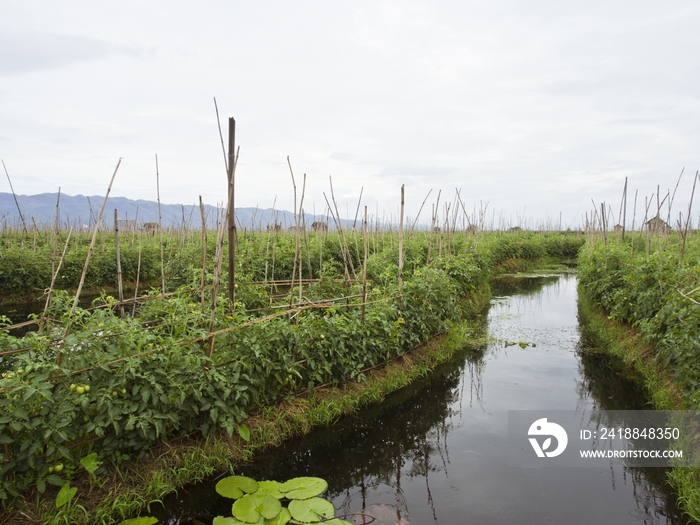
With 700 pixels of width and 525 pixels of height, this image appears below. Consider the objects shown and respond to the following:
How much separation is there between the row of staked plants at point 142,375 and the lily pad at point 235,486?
39cm

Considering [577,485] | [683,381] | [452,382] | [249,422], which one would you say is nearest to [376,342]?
[452,382]

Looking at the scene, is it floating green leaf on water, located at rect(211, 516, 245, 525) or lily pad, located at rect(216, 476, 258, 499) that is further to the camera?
lily pad, located at rect(216, 476, 258, 499)

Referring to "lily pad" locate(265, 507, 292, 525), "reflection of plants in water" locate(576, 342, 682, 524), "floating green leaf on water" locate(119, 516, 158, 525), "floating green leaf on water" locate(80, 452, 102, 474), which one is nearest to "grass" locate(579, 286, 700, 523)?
"reflection of plants in water" locate(576, 342, 682, 524)

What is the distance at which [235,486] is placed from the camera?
354 centimetres

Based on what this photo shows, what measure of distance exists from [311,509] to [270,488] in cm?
44

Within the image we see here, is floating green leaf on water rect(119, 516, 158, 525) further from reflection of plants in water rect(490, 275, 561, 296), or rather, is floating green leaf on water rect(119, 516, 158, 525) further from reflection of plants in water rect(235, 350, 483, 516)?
reflection of plants in water rect(490, 275, 561, 296)

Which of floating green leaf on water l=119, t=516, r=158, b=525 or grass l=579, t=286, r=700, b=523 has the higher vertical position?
grass l=579, t=286, r=700, b=523

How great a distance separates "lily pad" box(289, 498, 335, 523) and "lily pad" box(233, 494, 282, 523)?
121 mm

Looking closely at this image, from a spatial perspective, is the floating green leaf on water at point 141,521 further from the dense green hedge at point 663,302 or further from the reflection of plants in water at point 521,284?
the reflection of plants in water at point 521,284

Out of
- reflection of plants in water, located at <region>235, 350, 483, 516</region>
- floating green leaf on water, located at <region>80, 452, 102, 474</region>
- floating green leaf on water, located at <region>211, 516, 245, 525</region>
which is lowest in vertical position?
reflection of plants in water, located at <region>235, 350, 483, 516</region>

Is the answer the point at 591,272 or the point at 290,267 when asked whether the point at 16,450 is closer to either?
the point at 290,267

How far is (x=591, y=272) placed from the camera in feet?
35.3

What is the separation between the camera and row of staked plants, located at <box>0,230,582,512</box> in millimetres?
2914

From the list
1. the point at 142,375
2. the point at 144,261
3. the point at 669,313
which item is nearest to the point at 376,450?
the point at 142,375
